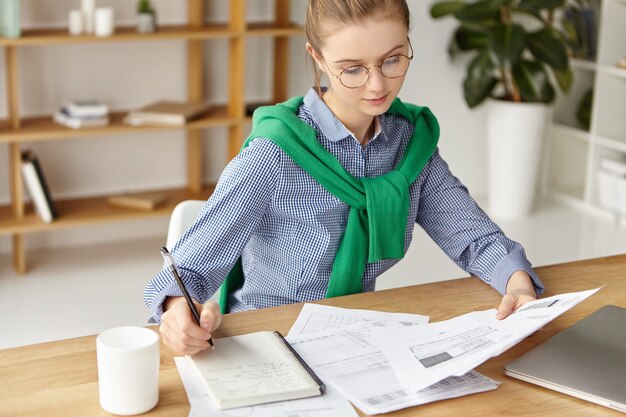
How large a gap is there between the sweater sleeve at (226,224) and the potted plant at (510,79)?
9.09 feet

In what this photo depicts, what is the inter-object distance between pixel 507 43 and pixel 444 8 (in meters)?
0.41

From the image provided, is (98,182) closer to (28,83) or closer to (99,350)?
(28,83)

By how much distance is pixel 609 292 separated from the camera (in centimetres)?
183

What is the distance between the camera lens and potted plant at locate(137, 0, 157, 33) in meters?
3.98

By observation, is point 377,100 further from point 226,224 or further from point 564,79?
point 564,79

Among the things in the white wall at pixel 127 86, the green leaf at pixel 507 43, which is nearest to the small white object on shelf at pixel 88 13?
the white wall at pixel 127 86

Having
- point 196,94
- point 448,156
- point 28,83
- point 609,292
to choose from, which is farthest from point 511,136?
point 609,292

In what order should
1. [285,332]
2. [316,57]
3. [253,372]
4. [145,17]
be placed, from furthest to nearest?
1. [145,17]
2. [316,57]
3. [285,332]
4. [253,372]

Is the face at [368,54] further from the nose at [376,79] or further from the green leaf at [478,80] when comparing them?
the green leaf at [478,80]

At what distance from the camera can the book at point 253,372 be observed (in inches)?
53.1

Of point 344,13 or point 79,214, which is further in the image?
point 79,214

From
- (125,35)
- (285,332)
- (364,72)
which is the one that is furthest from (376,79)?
(125,35)

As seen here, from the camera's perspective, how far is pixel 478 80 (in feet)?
15.3

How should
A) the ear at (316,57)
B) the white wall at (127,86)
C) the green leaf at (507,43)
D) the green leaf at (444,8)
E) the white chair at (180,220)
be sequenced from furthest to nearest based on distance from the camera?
the green leaf at (444,8) < the green leaf at (507,43) < the white wall at (127,86) < the white chair at (180,220) < the ear at (316,57)
